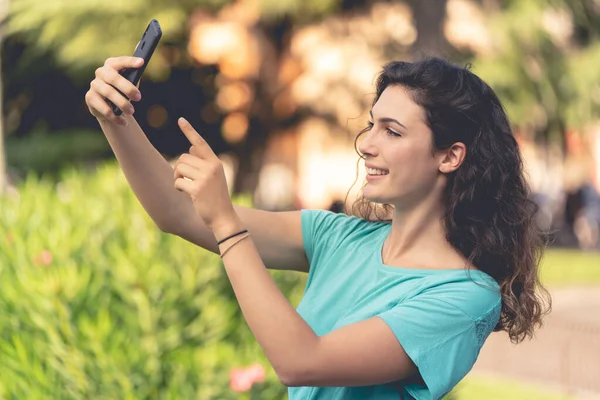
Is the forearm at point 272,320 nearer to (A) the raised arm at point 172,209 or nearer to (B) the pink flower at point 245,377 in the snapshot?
(A) the raised arm at point 172,209

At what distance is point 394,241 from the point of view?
7.26 ft

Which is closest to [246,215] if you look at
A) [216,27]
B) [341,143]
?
[216,27]

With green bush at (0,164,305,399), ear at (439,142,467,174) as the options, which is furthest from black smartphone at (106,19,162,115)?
green bush at (0,164,305,399)

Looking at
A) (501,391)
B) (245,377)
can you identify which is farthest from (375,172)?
(501,391)

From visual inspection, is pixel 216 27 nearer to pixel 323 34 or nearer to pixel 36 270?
pixel 323 34

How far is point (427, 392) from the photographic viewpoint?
201cm

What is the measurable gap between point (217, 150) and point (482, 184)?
61.6 ft

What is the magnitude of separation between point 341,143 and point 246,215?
17342 mm

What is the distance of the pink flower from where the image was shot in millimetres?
3449

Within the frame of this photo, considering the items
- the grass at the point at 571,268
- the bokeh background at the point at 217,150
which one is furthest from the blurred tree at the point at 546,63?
the grass at the point at 571,268

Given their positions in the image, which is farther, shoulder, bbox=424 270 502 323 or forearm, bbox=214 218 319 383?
shoulder, bbox=424 270 502 323

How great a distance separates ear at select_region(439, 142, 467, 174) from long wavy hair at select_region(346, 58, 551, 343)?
2cm

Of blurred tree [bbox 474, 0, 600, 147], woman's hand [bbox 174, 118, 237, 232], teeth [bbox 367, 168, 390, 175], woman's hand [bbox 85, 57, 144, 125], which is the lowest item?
blurred tree [bbox 474, 0, 600, 147]

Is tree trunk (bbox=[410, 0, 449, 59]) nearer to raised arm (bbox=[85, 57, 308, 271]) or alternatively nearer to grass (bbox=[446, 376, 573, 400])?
grass (bbox=[446, 376, 573, 400])
